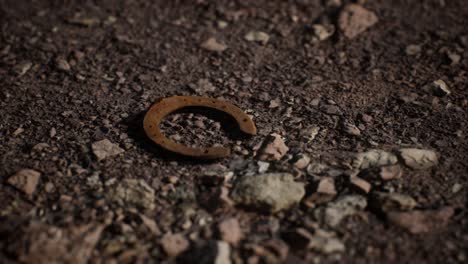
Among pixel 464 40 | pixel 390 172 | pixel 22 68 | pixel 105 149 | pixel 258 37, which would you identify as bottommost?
pixel 22 68

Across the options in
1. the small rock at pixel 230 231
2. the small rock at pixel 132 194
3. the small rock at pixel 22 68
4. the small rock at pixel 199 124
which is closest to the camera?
the small rock at pixel 230 231

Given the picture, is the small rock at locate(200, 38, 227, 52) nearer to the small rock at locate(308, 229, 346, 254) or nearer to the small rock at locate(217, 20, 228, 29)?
→ the small rock at locate(217, 20, 228, 29)

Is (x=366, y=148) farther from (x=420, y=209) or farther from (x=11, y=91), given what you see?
(x=11, y=91)

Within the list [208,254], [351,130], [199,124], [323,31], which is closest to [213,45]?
[323,31]

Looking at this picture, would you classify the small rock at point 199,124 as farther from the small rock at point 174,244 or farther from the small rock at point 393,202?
the small rock at point 393,202

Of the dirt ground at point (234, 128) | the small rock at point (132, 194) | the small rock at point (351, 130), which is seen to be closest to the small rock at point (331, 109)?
the dirt ground at point (234, 128)

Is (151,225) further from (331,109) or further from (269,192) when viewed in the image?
(331,109)

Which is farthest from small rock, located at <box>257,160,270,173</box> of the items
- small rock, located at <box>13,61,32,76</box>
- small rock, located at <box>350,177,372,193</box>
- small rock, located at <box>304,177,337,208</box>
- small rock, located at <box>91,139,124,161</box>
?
small rock, located at <box>13,61,32,76</box>
